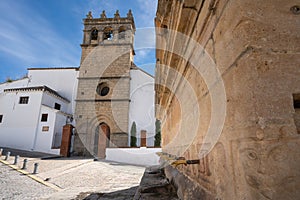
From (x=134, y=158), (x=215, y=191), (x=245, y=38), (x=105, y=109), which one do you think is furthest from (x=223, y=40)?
(x=105, y=109)

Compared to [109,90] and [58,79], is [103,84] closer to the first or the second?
[109,90]

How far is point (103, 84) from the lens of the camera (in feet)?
54.9

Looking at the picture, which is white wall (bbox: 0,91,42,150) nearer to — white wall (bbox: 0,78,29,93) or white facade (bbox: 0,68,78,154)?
white facade (bbox: 0,68,78,154)

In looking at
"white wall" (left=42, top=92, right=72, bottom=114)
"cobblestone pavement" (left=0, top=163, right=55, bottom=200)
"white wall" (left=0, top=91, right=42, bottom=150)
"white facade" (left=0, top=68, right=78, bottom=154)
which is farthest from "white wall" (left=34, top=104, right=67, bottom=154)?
"cobblestone pavement" (left=0, top=163, right=55, bottom=200)

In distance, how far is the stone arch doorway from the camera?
14391mm

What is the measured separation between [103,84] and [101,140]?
558 cm

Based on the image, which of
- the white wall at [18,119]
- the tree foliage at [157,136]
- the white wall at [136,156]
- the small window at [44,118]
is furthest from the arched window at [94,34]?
the white wall at [136,156]

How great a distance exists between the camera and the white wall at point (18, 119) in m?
14.5

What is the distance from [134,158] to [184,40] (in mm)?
11337

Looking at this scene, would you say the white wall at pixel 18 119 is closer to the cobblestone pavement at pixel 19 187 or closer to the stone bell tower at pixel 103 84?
the stone bell tower at pixel 103 84

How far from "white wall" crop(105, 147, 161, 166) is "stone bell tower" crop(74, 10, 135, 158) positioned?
6.57 feet

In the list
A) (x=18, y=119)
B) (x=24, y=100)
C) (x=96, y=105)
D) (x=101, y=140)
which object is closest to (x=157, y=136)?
(x=101, y=140)

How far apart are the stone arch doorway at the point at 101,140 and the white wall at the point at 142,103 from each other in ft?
7.43

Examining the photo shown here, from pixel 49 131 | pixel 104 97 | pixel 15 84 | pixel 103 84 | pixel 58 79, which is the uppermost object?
pixel 58 79
